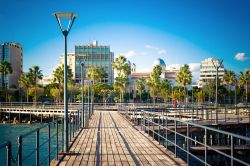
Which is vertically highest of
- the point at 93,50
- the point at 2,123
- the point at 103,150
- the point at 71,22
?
the point at 93,50

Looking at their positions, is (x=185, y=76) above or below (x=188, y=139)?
above

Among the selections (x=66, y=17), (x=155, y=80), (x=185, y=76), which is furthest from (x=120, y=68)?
(x=66, y=17)

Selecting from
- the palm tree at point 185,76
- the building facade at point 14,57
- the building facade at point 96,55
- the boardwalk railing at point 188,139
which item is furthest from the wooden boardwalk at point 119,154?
the building facade at point 96,55

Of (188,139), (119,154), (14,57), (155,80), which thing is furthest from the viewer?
(14,57)

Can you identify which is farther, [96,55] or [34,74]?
[96,55]

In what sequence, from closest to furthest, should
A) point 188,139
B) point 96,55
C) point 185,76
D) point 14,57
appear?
point 188,139 → point 185,76 → point 14,57 → point 96,55


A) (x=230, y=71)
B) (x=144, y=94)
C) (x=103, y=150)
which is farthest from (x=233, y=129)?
(x=144, y=94)

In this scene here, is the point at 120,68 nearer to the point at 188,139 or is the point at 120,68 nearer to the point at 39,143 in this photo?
the point at 39,143

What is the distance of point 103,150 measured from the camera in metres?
10.5

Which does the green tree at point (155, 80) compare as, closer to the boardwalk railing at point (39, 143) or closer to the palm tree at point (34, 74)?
the palm tree at point (34, 74)

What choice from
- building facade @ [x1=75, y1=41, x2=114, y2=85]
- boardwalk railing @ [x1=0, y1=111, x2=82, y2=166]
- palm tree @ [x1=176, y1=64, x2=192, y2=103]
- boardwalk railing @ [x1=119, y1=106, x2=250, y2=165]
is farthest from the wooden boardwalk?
building facade @ [x1=75, y1=41, x2=114, y2=85]

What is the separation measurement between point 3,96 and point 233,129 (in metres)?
72.8

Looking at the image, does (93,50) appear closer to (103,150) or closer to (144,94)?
(144,94)

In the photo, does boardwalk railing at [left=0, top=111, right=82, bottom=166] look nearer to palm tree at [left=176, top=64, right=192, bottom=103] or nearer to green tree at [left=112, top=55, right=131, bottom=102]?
green tree at [left=112, top=55, right=131, bottom=102]
